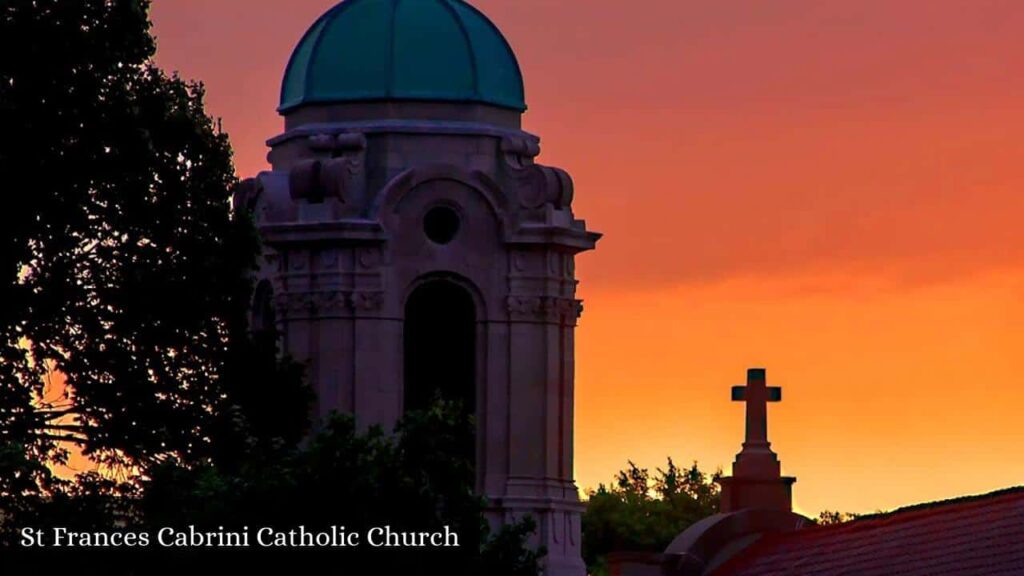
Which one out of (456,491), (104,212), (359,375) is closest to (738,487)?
(456,491)

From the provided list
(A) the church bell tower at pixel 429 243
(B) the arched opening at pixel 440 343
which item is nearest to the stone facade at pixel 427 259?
(A) the church bell tower at pixel 429 243

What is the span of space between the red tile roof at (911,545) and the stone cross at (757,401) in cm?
257

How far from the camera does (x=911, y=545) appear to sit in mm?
69438

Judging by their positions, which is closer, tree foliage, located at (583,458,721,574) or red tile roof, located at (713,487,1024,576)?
red tile roof, located at (713,487,1024,576)

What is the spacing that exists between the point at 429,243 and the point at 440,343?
1.98 metres

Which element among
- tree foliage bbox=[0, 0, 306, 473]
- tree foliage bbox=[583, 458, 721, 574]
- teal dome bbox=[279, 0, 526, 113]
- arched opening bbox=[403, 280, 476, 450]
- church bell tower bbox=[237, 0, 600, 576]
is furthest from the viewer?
tree foliage bbox=[583, 458, 721, 574]

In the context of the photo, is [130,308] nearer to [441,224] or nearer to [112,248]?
[112,248]

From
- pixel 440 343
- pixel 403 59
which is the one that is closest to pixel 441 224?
pixel 440 343

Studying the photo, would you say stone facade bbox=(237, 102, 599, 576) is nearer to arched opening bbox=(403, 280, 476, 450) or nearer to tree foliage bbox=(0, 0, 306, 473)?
arched opening bbox=(403, 280, 476, 450)

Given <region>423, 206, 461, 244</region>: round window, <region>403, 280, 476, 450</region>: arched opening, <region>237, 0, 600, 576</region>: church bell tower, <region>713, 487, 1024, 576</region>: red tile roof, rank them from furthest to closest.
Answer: <region>403, 280, 476, 450</region>: arched opening
<region>423, 206, 461, 244</region>: round window
<region>237, 0, 600, 576</region>: church bell tower
<region>713, 487, 1024, 576</region>: red tile roof

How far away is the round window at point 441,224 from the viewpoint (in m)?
90.3

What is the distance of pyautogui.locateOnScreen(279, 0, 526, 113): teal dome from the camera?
91250mm

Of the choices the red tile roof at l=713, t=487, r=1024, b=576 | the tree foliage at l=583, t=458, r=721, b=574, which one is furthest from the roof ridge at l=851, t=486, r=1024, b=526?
the tree foliage at l=583, t=458, r=721, b=574

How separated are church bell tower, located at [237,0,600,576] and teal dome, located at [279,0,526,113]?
0.08 feet
